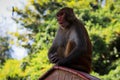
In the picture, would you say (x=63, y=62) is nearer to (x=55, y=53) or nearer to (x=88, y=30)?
(x=55, y=53)

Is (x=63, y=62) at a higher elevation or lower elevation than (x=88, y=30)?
higher

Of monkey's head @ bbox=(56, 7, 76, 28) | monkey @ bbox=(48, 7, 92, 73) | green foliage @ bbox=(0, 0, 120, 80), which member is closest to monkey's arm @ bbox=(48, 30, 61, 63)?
monkey @ bbox=(48, 7, 92, 73)

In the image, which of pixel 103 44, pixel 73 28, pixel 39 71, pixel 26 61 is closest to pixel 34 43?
pixel 26 61

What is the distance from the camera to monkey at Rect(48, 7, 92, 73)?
2990 mm

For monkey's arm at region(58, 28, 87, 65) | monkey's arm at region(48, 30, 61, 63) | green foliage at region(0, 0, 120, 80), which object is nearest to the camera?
monkey's arm at region(58, 28, 87, 65)

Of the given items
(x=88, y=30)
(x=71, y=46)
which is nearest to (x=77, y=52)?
(x=71, y=46)

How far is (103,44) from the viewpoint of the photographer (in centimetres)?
902

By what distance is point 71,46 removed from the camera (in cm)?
305

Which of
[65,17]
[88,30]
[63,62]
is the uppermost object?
[65,17]

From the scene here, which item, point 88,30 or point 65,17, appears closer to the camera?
point 65,17

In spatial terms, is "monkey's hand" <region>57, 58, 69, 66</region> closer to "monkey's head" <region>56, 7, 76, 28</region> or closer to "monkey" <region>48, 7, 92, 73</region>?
"monkey" <region>48, 7, 92, 73</region>

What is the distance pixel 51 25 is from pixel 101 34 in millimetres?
1134

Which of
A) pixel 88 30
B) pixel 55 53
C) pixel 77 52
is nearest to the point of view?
pixel 77 52

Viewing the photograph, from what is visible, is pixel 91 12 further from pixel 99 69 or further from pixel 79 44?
pixel 79 44
